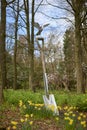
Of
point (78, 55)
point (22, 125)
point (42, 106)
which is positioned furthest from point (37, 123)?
point (78, 55)

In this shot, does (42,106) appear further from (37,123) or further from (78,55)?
(78,55)

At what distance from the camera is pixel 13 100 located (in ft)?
35.5

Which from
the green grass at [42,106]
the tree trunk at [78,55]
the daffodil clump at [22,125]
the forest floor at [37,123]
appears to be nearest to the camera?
the daffodil clump at [22,125]

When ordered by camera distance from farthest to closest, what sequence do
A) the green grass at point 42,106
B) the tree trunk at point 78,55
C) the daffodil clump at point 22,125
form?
1. the tree trunk at point 78,55
2. the green grass at point 42,106
3. the daffodil clump at point 22,125

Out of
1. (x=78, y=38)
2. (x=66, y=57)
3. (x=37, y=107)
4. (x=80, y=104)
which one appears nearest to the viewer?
(x=37, y=107)

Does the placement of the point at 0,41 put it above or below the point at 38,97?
above

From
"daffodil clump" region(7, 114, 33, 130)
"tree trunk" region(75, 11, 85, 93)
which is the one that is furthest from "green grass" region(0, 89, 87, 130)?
"tree trunk" region(75, 11, 85, 93)

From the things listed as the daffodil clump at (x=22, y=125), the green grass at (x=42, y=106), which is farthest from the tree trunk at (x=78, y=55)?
the daffodil clump at (x=22, y=125)

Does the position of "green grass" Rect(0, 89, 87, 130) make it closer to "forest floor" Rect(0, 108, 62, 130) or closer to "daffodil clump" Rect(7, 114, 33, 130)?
"forest floor" Rect(0, 108, 62, 130)

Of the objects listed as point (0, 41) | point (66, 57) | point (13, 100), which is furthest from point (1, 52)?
point (66, 57)

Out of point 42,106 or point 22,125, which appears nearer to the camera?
point 22,125

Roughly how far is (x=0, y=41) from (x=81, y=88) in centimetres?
610

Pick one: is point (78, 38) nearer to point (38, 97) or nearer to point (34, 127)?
point (38, 97)

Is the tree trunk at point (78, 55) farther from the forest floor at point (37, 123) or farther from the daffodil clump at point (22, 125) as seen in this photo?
the daffodil clump at point (22, 125)
